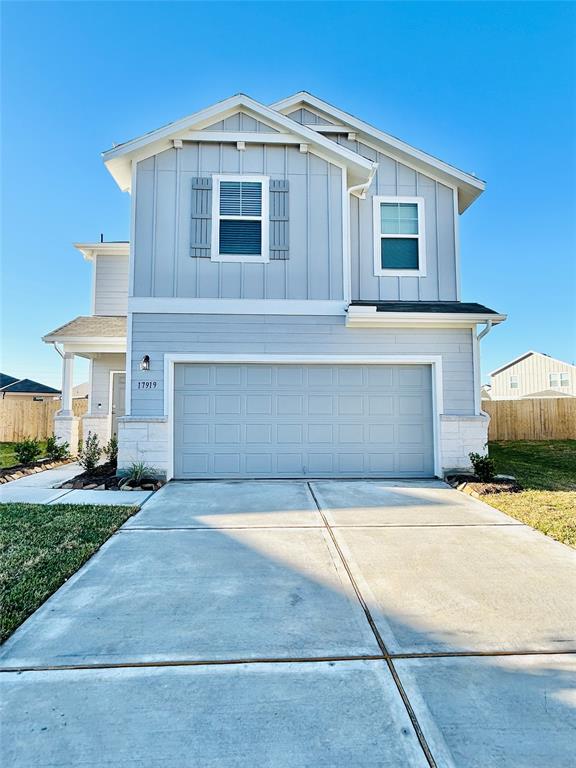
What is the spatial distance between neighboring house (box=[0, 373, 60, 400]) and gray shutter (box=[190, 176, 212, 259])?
69.3 ft

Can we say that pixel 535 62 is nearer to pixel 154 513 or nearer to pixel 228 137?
pixel 228 137

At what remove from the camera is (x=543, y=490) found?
7.12 metres

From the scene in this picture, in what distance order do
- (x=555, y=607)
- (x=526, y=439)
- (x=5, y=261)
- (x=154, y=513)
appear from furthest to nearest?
(x=526, y=439)
(x=5, y=261)
(x=154, y=513)
(x=555, y=607)

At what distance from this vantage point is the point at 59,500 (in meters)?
6.26

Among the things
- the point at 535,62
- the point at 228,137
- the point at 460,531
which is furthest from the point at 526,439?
the point at 228,137

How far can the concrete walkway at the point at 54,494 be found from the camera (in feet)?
20.3

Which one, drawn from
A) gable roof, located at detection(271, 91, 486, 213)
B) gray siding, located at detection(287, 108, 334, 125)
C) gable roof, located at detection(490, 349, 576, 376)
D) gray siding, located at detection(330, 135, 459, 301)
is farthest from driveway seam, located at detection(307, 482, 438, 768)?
gable roof, located at detection(490, 349, 576, 376)

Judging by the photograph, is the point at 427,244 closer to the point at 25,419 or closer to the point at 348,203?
the point at 348,203

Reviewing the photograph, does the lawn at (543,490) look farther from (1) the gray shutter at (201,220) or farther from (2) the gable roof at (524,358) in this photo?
(2) the gable roof at (524,358)

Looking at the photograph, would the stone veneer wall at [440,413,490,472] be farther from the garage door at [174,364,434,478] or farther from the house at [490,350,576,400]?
the house at [490,350,576,400]

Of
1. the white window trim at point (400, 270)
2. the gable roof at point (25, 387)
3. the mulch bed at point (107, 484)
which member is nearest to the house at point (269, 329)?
the mulch bed at point (107, 484)

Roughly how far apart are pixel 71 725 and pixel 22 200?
12.1 m

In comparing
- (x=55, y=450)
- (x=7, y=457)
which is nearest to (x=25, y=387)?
(x=7, y=457)

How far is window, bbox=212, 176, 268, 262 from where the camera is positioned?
794 centimetres
